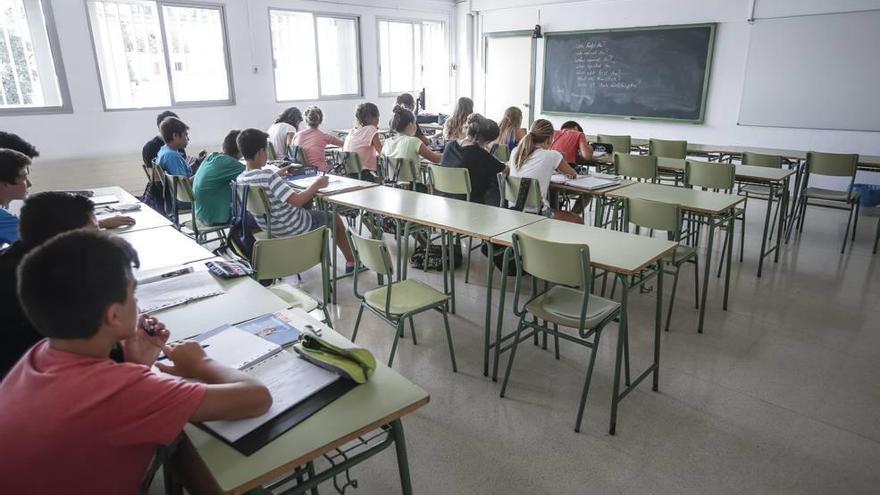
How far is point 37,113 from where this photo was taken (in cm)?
601

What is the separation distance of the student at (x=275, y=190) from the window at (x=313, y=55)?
5.08 m

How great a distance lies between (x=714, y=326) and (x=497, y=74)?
7.58 m

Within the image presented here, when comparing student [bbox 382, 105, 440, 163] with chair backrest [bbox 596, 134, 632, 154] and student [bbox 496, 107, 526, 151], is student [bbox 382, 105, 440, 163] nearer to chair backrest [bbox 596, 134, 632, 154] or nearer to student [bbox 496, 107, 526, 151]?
student [bbox 496, 107, 526, 151]

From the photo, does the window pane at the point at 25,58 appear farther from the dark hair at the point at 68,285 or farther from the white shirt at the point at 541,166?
the dark hair at the point at 68,285

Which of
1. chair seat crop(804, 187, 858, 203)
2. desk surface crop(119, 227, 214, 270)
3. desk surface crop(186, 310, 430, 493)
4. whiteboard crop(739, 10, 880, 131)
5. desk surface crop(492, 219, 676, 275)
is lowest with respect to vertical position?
chair seat crop(804, 187, 858, 203)

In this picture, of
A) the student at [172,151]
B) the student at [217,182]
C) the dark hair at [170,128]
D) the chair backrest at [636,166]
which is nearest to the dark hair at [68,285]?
the student at [217,182]

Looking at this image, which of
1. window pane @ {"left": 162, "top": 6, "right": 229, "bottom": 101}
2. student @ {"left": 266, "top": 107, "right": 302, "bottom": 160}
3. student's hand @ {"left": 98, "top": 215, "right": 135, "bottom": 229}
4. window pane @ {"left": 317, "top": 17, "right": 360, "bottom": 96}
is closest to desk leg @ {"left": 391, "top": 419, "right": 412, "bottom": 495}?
student's hand @ {"left": 98, "top": 215, "right": 135, "bottom": 229}

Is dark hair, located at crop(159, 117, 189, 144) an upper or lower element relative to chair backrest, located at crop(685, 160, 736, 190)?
upper

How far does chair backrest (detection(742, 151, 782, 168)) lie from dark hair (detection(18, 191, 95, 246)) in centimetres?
541

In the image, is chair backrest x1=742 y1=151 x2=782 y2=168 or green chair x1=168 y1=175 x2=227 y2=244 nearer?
green chair x1=168 y1=175 x2=227 y2=244

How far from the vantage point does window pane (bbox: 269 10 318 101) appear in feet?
26.4

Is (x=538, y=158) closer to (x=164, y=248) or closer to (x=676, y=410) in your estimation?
(x=676, y=410)

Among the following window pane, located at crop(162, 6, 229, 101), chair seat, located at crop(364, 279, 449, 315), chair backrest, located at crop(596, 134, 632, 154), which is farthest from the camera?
window pane, located at crop(162, 6, 229, 101)

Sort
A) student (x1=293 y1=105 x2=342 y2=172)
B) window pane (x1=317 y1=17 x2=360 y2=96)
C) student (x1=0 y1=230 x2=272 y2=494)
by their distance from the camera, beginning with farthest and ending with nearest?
1. window pane (x1=317 y1=17 x2=360 y2=96)
2. student (x1=293 y1=105 x2=342 y2=172)
3. student (x1=0 y1=230 x2=272 y2=494)
